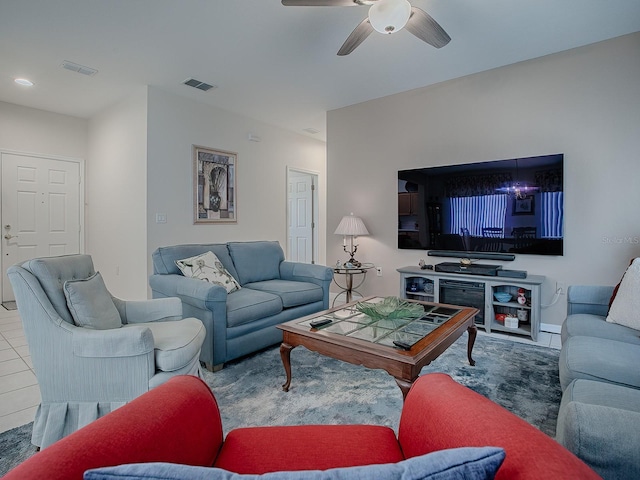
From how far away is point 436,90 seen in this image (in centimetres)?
393

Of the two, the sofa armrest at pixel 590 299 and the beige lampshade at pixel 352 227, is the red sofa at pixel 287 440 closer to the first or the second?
the sofa armrest at pixel 590 299

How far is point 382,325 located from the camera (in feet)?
7.23

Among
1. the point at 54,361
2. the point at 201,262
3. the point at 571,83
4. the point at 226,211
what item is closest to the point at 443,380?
the point at 54,361

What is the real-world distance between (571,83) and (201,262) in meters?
3.80

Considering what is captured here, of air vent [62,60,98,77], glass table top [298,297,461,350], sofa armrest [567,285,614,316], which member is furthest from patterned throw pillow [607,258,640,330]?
air vent [62,60,98,77]

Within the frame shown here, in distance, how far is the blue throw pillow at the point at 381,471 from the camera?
1.54 feet

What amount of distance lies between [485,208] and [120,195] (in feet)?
14.5

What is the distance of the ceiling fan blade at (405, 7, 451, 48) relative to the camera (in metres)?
2.20

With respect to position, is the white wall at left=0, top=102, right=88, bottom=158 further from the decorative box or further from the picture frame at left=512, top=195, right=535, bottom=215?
the decorative box

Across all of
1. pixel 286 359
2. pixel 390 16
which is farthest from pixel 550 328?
pixel 390 16

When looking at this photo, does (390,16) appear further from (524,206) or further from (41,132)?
(41,132)

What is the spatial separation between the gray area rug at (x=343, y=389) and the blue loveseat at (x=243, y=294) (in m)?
0.21

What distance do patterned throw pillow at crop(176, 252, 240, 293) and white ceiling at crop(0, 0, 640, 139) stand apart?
1934mm

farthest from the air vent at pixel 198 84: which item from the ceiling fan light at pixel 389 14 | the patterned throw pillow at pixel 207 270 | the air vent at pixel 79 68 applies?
the ceiling fan light at pixel 389 14
